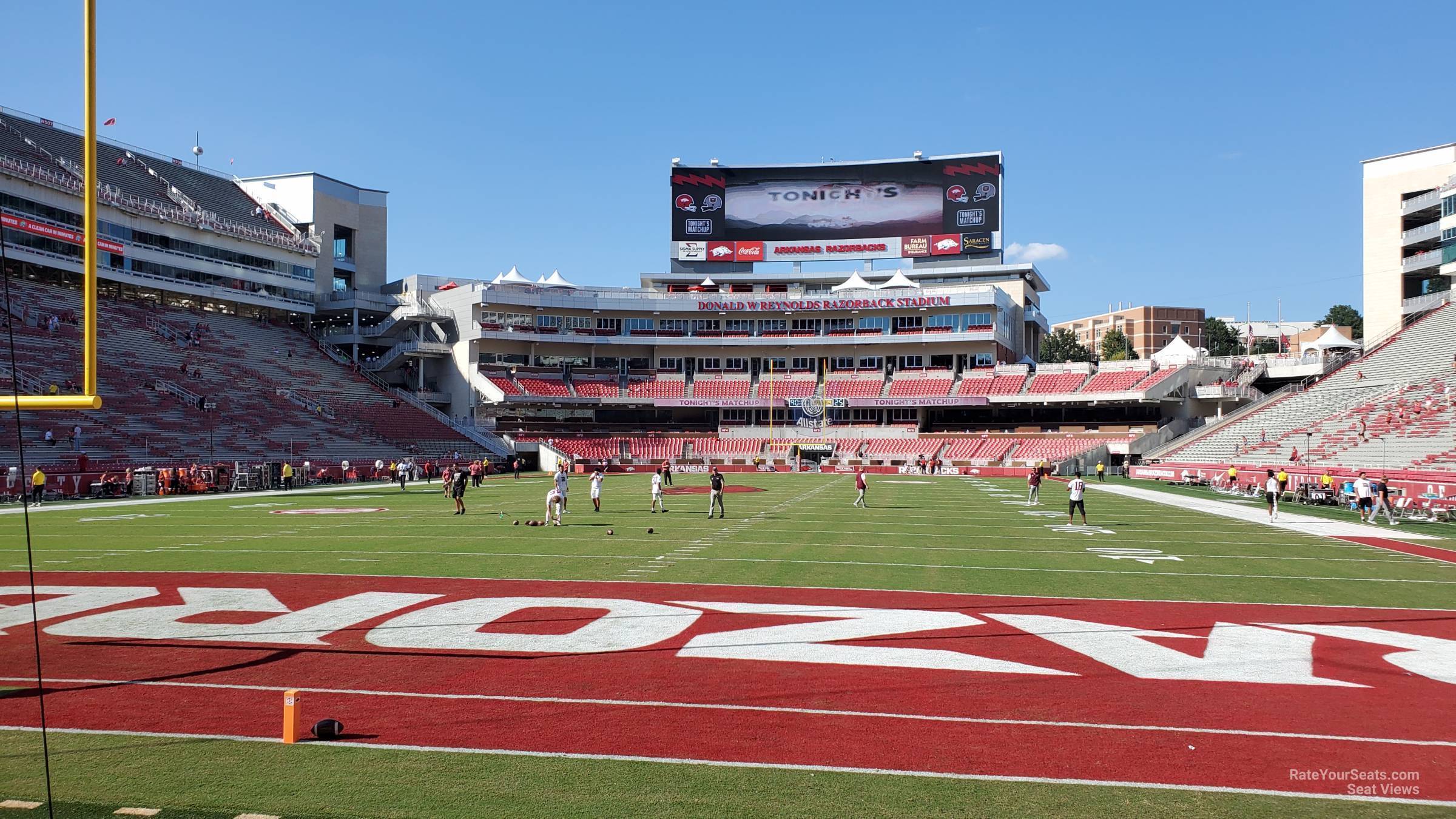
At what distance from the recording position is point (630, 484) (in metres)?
47.8

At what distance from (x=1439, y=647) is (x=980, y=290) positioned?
6482cm

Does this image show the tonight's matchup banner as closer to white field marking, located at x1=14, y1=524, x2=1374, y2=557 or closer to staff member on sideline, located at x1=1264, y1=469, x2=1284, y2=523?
staff member on sideline, located at x1=1264, y1=469, x2=1284, y2=523

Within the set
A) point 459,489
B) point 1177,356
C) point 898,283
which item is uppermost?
point 898,283

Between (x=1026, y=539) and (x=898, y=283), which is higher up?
(x=898, y=283)

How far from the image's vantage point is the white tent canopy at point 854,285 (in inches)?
3017

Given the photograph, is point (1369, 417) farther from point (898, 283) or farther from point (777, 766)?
point (777, 766)

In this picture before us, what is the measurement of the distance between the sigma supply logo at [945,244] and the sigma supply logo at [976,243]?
39 centimetres

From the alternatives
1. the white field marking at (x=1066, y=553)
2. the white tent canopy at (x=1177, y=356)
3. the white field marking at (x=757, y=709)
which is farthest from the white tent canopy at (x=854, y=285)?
the white field marking at (x=757, y=709)

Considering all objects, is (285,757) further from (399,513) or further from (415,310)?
(415,310)

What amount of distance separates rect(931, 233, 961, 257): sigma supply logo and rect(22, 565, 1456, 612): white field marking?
209ft

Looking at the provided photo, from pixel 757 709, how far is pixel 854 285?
70.9 metres

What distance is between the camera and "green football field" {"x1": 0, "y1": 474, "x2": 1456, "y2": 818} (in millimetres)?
6363
